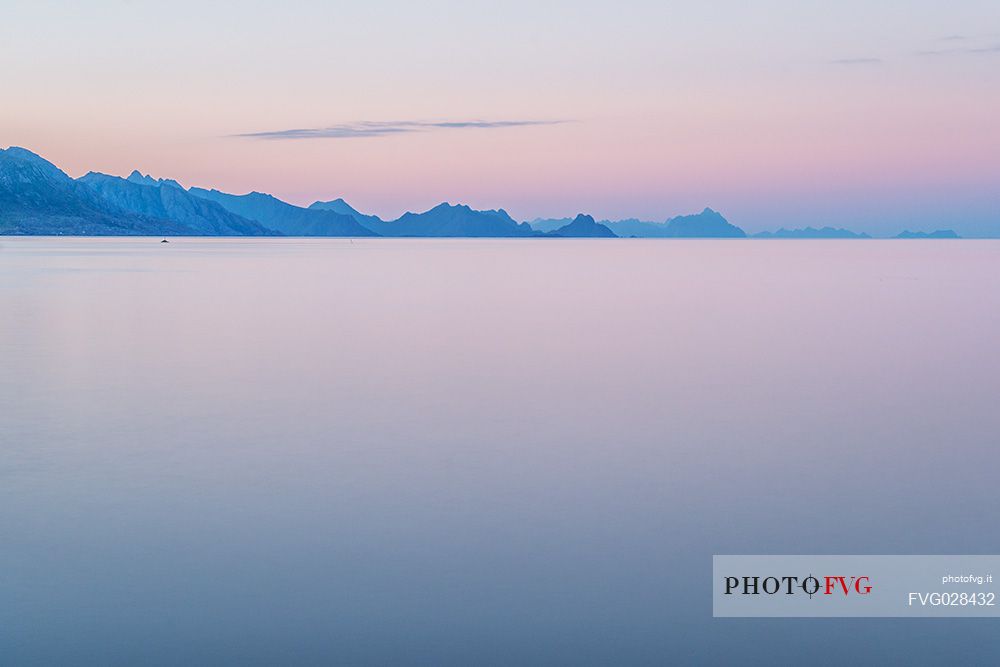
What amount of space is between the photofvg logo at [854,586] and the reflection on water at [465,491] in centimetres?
27

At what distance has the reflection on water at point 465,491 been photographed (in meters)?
8.84

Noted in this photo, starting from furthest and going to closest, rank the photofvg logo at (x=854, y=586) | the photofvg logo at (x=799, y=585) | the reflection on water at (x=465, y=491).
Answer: the photofvg logo at (x=799, y=585) < the photofvg logo at (x=854, y=586) < the reflection on water at (x=465, y=491)

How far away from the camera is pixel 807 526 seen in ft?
38.8

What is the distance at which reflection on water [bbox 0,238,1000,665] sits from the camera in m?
8.84

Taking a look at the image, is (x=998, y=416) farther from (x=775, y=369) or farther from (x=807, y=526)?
(x=807, y=526)

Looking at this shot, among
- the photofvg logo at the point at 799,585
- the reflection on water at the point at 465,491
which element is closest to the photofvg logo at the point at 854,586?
the photofvg logo at the point at 799,585

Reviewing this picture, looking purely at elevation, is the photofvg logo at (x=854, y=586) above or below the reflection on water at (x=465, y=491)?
below

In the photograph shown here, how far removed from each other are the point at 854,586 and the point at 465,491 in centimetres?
535

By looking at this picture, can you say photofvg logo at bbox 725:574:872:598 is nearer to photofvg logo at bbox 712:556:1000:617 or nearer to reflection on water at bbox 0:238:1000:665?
photofvg logo at bbox 712:556:1000:617

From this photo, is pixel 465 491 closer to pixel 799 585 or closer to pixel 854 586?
pixel 799 585

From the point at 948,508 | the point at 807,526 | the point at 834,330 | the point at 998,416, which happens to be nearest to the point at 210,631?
the point at 807,526

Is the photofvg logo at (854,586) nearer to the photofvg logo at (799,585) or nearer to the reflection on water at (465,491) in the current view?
the photofvg logo at (799,585)

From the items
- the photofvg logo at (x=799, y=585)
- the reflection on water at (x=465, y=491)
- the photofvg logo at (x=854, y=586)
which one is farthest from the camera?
the photofvg logo at (x=799, y=585)

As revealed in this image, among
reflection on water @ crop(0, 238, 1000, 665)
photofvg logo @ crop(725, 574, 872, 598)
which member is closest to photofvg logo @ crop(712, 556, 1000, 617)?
photofvg logo @ crop(725, 574, 872, 598)
